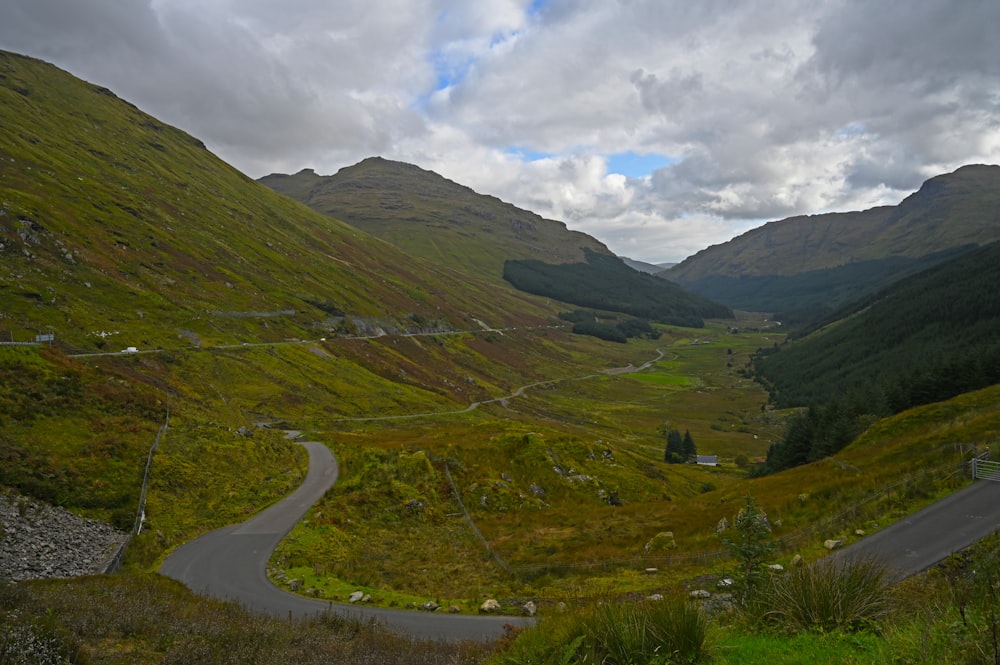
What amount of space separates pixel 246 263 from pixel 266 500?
129020mm

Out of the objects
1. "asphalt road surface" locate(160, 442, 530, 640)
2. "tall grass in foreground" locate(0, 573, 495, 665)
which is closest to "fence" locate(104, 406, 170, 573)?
"asphalt road surface" locate(160, 442, 530, 640)

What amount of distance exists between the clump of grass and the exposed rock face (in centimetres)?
2631

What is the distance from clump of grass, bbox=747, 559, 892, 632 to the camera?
912 centimetres

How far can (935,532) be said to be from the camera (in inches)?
746

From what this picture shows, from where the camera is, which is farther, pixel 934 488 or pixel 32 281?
pixel 32 281

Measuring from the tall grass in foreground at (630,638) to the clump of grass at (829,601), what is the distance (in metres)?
2.11

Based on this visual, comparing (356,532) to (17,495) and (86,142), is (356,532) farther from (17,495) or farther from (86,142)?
(86,142)

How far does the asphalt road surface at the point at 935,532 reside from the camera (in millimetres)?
16891

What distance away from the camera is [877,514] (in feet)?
73.1

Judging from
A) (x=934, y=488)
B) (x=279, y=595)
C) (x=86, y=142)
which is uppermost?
(x=86, y=142)

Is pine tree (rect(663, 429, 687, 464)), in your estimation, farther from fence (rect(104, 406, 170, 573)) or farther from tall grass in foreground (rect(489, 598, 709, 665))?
tall grass in foreground (rect(489, 598, 709, 665))

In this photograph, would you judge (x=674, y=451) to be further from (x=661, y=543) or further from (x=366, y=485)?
(x=366, y=485)

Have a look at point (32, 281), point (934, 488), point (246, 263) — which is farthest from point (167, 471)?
point (246, 263)

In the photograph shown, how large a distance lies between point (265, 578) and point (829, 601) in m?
23.5
